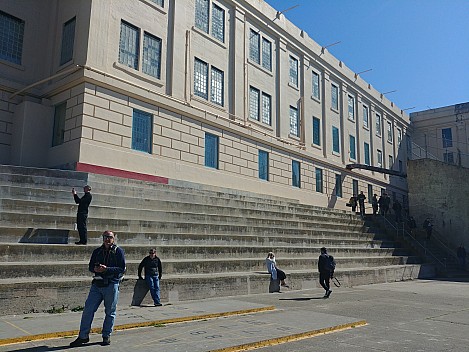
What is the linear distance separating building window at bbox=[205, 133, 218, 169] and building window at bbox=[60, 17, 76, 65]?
7729 mm

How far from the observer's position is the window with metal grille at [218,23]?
25.8 m

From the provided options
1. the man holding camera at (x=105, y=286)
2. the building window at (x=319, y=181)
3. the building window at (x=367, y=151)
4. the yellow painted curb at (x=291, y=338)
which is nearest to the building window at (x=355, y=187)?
the building window at (x=367, y=151)

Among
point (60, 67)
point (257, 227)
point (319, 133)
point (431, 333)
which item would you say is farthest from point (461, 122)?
point (431, 333)

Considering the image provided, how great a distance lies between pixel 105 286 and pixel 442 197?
24.6 meters

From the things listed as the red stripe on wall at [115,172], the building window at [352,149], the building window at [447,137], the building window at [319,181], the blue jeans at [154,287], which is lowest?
the blue jeans at [154,287]

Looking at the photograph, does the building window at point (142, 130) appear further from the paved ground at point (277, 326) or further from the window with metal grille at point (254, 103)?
the paved ground at point (277, 326)

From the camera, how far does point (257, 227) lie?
17453 millimetres

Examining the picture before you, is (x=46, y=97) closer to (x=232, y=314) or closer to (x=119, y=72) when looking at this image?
(x=119, y=72)

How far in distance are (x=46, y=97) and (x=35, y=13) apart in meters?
4.42

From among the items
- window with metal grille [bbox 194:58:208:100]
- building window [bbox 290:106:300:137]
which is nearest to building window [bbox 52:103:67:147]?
window with metal grille [bbox 194:58:208:100]

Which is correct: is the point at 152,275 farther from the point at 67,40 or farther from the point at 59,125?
the point at 67,40

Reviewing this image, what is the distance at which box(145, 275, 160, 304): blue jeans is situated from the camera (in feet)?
33.7

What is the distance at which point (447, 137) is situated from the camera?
48.5 metres


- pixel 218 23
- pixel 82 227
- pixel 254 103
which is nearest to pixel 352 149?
pixel 254 103
